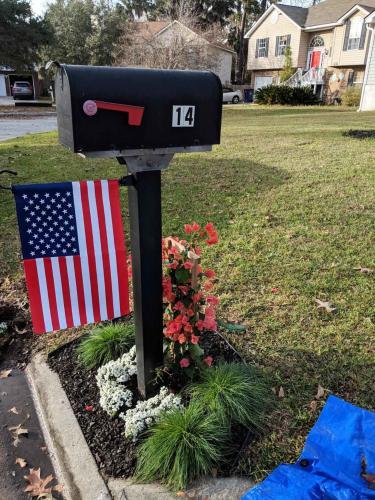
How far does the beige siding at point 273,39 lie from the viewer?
32.2m

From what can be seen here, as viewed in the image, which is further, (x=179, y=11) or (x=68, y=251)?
(x=179, y=11)

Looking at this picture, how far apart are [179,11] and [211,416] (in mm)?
34827

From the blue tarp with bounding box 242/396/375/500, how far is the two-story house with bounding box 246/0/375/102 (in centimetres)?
2844

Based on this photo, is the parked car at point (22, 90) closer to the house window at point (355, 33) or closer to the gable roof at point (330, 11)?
the gable roof at point (330, 11)

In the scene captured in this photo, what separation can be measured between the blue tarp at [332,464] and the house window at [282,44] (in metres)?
35.1

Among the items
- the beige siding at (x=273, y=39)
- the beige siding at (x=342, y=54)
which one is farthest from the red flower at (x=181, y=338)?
the beige siding at (x=273, y=39)

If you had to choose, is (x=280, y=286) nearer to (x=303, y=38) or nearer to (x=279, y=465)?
(x=279, y=465)

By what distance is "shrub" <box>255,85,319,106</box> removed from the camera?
25.3 m

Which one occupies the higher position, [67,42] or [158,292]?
[67,42]

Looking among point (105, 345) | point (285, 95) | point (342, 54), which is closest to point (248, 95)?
point (342, 54)

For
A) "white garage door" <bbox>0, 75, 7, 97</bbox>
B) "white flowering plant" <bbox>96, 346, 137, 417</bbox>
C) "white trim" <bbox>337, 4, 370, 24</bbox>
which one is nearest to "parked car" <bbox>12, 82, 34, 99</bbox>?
"white garage door" <bbox>0, 75, 7, 97</bbox>

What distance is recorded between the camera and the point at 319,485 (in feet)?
6.56

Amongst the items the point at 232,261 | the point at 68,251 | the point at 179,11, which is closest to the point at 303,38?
the point at 179,11

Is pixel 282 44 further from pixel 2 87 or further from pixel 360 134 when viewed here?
pixel 2 87
